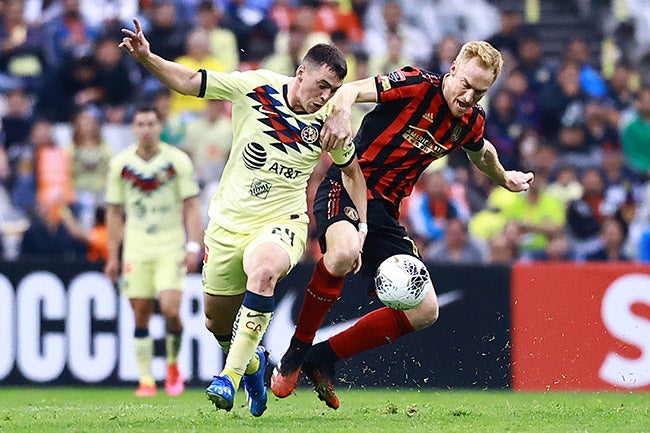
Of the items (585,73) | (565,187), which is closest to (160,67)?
(565,187)

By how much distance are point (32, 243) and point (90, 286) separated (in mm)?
1598

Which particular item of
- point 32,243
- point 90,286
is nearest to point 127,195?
point 90,286

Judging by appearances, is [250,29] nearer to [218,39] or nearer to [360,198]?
[218,39]

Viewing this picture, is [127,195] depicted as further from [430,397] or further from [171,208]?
[430,397]

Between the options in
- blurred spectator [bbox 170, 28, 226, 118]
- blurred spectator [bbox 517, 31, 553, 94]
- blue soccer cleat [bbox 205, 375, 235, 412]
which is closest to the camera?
blue soccer cleat [bbox 205, 375, 235, 412]

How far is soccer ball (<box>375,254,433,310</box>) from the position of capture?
845 centimetres

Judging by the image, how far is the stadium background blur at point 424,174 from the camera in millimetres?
13391

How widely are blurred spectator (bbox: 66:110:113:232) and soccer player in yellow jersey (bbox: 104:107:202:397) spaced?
2.70 metres

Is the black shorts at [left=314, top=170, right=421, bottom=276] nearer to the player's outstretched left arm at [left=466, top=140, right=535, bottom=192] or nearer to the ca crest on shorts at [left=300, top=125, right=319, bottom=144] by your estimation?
the ca crest on shorts at [left=300, top=125, right=319, bottom=144]

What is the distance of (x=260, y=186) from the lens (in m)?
8.39

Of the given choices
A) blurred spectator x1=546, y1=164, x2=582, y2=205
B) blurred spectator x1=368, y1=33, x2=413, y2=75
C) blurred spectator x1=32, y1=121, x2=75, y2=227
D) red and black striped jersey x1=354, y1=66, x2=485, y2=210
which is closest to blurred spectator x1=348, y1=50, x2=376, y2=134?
blurred spectator x1=368, y1=33, x2=413, y2=75

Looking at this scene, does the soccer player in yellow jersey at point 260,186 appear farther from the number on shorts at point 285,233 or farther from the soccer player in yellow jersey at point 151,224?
the soccer player in yellow jersey at point 151,224

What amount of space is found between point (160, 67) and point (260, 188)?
3.35ft

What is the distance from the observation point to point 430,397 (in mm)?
11695
